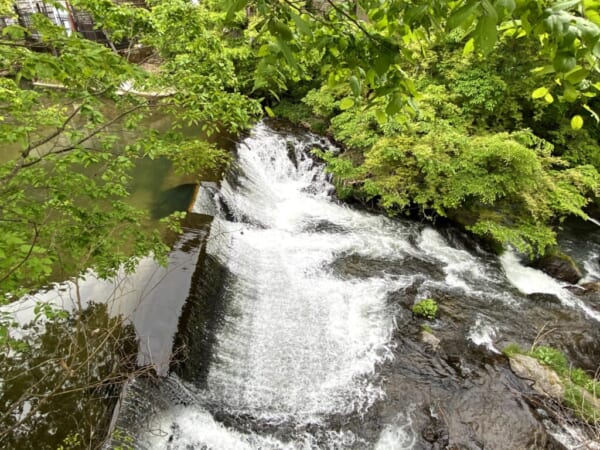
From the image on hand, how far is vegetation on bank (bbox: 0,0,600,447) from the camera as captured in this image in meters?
1.18

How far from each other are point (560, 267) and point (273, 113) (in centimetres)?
788

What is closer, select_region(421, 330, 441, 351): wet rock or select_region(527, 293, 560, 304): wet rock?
select_region(421, 330, 441, 351): wet rock

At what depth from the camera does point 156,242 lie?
3.87 meters

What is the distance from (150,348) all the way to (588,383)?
5961 mm

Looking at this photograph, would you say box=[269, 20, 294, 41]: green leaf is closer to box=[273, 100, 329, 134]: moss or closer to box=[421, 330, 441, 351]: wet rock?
box=[421, 330, 441, 351]: wet rock

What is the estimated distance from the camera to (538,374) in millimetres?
5297

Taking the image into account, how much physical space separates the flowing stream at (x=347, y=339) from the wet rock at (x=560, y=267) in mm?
300

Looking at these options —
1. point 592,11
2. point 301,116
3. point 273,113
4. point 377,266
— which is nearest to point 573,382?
point 377,266

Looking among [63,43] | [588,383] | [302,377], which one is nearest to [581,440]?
[588,383]

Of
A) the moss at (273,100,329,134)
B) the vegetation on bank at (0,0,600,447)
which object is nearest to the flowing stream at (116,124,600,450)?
the vegetation on bank at (0,0,600,447)

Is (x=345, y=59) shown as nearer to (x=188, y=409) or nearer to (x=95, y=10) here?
(x=95, y=10)

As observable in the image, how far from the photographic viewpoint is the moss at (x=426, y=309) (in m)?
6.30

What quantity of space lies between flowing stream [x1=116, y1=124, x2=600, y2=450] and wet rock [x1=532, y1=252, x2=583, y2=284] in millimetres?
300

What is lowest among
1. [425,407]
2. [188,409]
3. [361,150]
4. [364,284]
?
[188,409]
